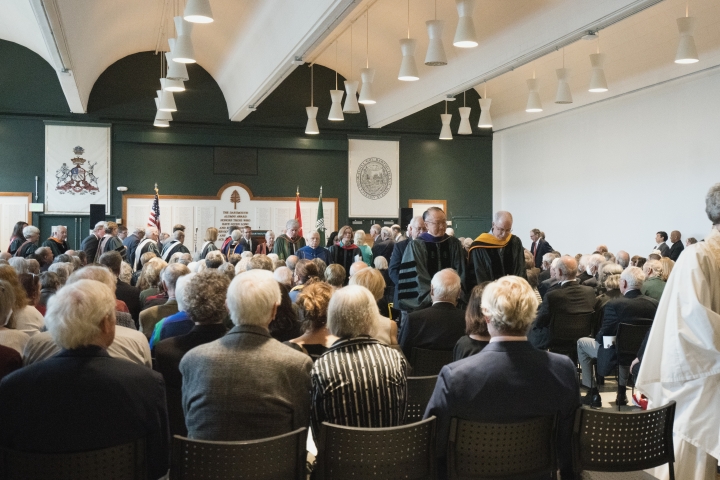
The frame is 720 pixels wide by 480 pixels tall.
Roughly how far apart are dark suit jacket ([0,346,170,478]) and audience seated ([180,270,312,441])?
0.33 meters

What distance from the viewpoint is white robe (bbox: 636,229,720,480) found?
3.17 meters

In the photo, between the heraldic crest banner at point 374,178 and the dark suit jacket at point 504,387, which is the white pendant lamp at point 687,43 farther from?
the heraldic crest banner at point 374,178

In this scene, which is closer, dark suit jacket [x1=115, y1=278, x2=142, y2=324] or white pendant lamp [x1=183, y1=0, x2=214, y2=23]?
dark suit jacket [x1=115, y1=278, x2=142, y2=324]

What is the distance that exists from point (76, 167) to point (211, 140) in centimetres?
A: 317

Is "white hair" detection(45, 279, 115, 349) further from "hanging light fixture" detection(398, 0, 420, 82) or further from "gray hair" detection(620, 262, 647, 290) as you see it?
"hanging light fixture" detection(398, 0, 420, 82)

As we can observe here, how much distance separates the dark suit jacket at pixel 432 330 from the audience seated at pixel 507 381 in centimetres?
165

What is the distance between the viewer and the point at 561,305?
6457 mm

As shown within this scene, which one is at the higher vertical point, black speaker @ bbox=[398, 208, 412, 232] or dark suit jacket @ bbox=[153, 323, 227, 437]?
black speaker @ bbox=[398, 208, 412, 232]

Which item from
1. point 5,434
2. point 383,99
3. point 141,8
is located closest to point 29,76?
point 141,8

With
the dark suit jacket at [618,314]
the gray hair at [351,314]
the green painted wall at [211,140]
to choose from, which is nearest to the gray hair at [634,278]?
the dark suit jacket at [618,314]

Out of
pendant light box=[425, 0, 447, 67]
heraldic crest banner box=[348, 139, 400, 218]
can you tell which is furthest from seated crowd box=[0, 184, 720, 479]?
heraldic crest banner box=[348, 139, 400, 218]

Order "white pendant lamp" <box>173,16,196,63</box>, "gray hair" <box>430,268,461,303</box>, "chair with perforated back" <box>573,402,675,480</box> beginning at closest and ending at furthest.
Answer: "chair with perforated back" <box>573,402,675,480</box>
"gray hair" <box>430,268,461,303</box>
"white pendant lamp" <box>173,16,196,63</box>

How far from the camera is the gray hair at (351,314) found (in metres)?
3.15

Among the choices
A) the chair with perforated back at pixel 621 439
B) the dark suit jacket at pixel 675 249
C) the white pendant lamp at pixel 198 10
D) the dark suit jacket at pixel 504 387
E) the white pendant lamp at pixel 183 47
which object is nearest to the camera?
the dark suit jacket at pixel 504 387
